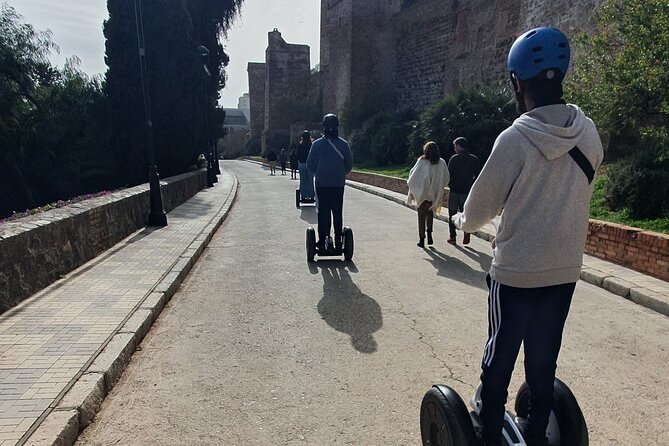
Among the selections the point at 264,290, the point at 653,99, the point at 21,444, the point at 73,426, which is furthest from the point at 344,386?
the point at 653,99

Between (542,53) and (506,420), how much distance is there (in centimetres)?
158

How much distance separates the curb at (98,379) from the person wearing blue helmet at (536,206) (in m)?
2.39

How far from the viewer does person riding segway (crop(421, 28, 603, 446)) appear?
1.88 metres

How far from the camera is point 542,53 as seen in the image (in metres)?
1.89

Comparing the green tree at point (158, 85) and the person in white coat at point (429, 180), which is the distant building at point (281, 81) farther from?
the person in white coat at point (429, 180)

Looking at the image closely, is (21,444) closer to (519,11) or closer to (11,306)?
(11,306)

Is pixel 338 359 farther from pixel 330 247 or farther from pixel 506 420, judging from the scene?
pixel 330 247

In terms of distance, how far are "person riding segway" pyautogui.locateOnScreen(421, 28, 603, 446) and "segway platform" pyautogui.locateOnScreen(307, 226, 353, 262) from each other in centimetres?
500

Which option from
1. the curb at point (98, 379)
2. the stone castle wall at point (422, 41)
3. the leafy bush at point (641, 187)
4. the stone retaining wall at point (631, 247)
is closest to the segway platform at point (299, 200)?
the leafy bush at point (641, 187)

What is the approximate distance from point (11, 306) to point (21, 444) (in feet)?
8.75

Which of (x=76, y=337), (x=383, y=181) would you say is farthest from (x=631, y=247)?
(x=383, y=181)

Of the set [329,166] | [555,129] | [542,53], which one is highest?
[542,53]

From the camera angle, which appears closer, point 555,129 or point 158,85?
point 555,129

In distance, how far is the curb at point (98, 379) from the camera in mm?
2738
